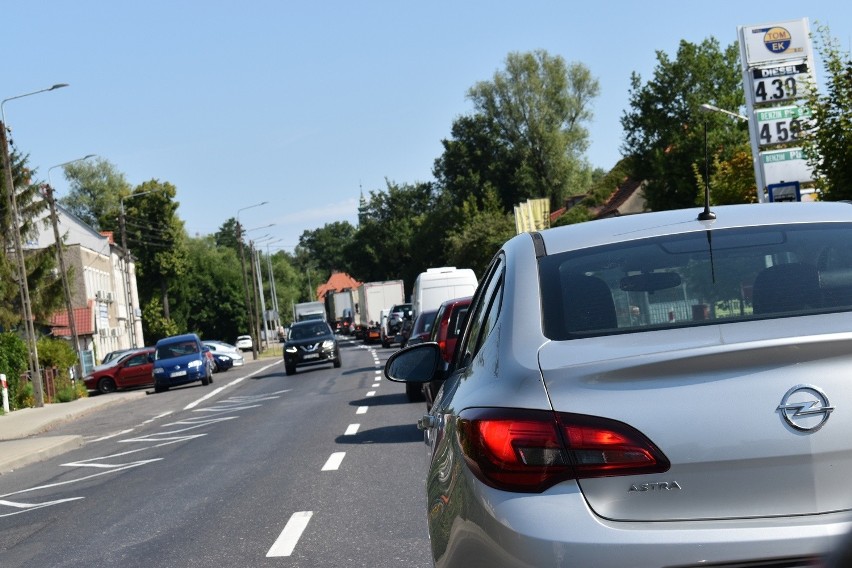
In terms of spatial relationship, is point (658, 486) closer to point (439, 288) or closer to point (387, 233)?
point (439, 288)

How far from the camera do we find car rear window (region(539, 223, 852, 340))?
362 centimetres

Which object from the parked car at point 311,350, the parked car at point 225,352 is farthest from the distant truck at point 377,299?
the parked car at point 311,350

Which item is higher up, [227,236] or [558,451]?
[227,236]

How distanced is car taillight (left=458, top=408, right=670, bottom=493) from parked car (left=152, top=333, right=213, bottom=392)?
37592 millimetres

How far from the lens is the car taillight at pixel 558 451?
10.4ft

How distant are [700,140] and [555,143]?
16.4m

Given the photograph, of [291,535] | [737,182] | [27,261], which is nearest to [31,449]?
[291,535]

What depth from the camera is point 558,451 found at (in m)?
3.22

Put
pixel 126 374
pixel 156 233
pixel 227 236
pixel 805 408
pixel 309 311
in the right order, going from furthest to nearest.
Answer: pixel 227 236, pixel 309 311, pixel 156 233, pixel 126 374, pixel 805 408

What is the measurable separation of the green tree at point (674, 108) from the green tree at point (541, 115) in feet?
30.2

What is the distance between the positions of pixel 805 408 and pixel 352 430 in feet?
45.1

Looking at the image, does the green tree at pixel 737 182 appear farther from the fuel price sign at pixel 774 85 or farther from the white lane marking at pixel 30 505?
the white lane marking at pixel 30 505

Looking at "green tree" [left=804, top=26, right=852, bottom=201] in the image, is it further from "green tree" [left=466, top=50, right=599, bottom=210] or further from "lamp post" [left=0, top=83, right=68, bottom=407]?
"green tree" [left=466, top=50, right=599, bottom=210]

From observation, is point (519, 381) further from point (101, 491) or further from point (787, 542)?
point (101, 491)
